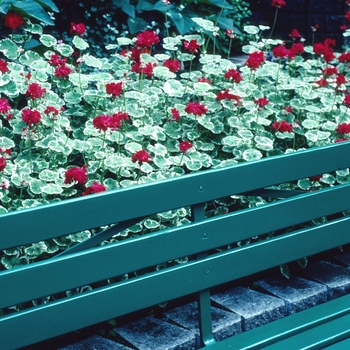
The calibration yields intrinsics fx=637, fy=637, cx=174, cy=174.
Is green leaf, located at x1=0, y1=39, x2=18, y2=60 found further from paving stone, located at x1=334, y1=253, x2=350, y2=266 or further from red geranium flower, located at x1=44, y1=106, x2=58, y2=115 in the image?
paving stone, located at x1=334, y1=253, x2=350, y2=266

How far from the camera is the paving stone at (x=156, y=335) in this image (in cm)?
184

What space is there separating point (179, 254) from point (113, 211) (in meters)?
0.24

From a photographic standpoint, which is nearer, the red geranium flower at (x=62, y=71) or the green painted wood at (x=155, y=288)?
the green painted wood at (x=155, y=288)

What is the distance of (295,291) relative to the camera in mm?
2156

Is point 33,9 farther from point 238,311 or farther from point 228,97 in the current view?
point 238,311

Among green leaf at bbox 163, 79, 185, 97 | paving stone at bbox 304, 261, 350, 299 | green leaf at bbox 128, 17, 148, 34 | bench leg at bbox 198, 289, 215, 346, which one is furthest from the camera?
green leaf at bbox 128, 17, 148, 34

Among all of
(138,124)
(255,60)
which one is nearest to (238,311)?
(138,124)

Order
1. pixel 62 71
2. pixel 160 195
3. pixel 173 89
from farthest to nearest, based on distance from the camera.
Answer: pixel 173 89 → pixel 62 71 → pixel 160 195

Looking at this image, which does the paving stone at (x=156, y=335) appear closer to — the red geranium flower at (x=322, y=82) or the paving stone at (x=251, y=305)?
the paving stone at (x=251, y=305)

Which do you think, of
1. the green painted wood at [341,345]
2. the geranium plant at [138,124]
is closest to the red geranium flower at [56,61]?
the geranium plant at [138,124]

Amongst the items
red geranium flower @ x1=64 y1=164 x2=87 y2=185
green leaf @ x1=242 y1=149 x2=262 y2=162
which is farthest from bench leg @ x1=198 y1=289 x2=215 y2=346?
green leaf @ x1=242 y1=149 x2=262 y2=162

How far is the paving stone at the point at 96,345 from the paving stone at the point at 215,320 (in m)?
0.22

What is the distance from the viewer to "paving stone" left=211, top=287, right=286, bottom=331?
6.55 feet

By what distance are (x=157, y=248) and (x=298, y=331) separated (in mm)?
467
